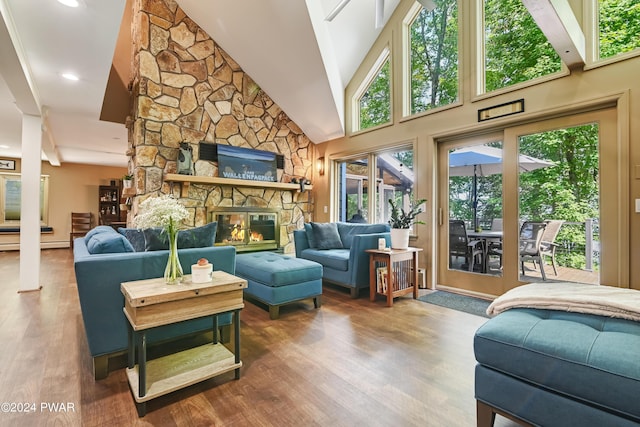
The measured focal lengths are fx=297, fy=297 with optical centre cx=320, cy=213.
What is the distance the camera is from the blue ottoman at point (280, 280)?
9.38ft

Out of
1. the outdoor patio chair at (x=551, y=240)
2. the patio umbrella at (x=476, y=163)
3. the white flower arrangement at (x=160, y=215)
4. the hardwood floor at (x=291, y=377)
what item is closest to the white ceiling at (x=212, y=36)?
the white flower arrangement at (x=160, y=215)

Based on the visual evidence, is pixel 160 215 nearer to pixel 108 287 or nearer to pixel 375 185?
pixel 108 287

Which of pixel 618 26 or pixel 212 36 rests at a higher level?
pixel 212 36

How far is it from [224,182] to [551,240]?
A: 4.29 m

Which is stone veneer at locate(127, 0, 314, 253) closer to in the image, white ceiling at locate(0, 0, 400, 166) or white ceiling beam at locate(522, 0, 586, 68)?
white ceiling at locate(0, 0, 400, 166)

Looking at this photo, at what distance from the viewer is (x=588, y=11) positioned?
2816 millimetres

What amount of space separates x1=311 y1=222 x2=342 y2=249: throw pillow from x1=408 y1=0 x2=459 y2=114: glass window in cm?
211

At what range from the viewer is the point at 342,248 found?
4.33 m

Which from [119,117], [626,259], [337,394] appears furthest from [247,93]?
[626,259]

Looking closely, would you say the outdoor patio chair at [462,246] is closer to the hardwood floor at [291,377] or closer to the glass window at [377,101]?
the hardwood floor at [291,377]

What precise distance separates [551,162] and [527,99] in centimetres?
72

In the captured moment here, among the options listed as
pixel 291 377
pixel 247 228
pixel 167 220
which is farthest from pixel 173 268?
pixel 247 228

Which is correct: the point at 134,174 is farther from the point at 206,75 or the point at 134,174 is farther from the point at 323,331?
the point at 323,331

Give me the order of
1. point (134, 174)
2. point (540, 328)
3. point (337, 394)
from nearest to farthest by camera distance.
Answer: point (540, 328) → point (337, 394) → point (134, 174)
